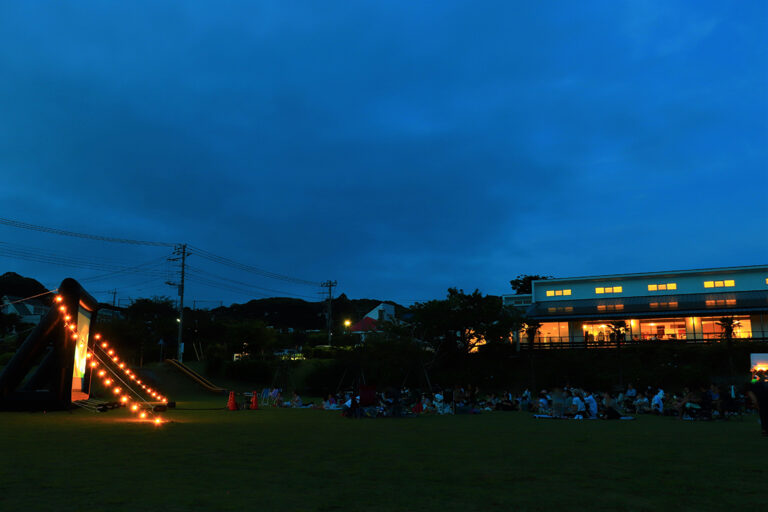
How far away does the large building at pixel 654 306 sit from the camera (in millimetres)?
43531

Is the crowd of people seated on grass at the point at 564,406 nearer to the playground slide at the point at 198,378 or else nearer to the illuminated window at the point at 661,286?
the playground slide at the point at 198,378

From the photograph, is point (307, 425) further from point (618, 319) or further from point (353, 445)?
point (618, 319)

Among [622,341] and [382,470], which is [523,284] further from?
[382,470]

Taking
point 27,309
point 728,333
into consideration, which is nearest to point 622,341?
point 728,333

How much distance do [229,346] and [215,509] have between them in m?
49.8

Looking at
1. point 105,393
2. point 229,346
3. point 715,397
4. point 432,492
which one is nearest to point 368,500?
point 432,492

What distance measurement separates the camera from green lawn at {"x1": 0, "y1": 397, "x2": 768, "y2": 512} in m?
5.82

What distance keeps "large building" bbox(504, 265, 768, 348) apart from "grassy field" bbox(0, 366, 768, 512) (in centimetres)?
3419

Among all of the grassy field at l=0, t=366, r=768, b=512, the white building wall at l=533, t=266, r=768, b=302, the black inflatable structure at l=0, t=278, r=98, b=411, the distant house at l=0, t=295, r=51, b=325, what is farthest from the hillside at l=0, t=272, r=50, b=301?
the grassy field at l=0, t=366, r=768, b=512

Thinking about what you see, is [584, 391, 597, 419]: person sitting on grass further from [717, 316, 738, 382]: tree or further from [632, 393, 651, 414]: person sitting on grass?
[717, 316, 738, 382]: tree

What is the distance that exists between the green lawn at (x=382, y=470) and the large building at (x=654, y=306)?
1355 inches

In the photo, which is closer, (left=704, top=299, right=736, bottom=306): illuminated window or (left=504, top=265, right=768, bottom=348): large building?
(left=504, top=265, right=768, bottom=348): large building

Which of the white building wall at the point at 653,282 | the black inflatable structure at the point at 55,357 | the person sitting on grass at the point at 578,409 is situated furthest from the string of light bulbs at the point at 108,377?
the white building wall at the point at 653,282

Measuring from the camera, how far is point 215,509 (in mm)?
5484
